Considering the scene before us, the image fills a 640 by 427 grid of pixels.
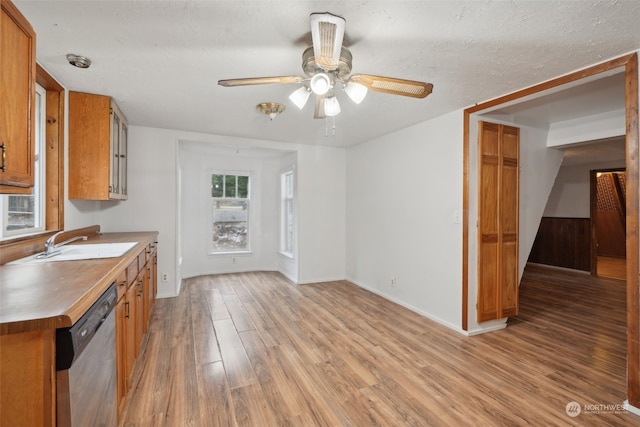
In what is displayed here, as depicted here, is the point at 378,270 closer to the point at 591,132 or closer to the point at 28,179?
the point at 591,132

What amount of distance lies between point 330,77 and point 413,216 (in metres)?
2.35

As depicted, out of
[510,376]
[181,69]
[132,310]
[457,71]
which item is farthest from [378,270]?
[181,69]

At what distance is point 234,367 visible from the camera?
2361 millimetres

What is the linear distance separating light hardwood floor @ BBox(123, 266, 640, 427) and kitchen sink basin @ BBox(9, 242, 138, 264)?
0.94 m

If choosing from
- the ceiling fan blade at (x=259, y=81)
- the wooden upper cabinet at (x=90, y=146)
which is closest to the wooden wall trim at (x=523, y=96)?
the ceiling fan blade at (x=259, y=81)

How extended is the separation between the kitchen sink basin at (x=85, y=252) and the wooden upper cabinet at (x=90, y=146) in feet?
1.85

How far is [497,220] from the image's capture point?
3117 mm

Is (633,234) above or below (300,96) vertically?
below

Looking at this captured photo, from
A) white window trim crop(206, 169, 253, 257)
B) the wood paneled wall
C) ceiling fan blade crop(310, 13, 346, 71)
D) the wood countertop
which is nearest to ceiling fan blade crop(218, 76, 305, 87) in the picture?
ceiling fan blade crop(310, 13, 346, 71)

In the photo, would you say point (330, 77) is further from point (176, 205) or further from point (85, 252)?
point (176, 205)

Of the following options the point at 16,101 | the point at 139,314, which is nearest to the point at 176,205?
the point at 139,314

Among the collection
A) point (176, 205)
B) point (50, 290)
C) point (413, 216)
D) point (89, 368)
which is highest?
point (176, 205)

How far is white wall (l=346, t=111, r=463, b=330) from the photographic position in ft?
10.5

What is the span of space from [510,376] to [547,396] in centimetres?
25
